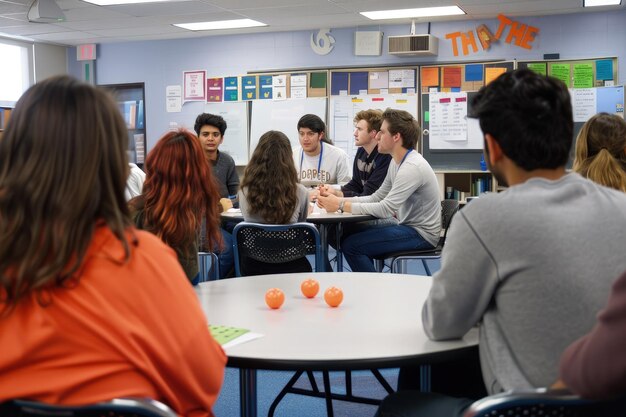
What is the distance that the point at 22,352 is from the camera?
1.08 metres

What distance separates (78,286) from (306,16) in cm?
733

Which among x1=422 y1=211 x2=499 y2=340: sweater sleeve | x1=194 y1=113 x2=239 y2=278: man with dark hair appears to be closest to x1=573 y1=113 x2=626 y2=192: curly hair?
x1=422 y1=211 x2=499 y2=340: sweater sleeve

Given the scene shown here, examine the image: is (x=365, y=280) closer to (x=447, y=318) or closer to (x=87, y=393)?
(x=447, y=318)

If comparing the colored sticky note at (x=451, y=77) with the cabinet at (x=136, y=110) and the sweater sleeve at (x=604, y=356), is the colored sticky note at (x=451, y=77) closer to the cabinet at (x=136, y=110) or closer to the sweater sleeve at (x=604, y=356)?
the cabinet at (x=136, y=110)

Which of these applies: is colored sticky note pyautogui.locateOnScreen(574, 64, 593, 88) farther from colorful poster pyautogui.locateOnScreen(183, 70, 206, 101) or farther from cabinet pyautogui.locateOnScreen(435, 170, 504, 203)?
colorful poster pyautogui.locateOnScreen(183, 70, 206, 101)

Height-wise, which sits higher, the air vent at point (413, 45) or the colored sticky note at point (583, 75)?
the air vent at point (413, 45)

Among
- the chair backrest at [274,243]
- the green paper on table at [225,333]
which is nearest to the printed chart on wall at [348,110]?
the chair backrest at [274,243]

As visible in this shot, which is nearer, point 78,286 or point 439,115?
point 78,286

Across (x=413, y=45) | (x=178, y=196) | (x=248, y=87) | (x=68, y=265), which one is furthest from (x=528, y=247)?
(x=248, y=87)

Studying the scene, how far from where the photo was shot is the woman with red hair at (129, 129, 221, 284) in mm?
2381

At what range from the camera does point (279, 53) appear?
361 inches

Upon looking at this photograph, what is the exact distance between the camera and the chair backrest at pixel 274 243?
11.4ft

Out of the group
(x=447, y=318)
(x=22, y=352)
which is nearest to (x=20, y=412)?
(x=22, y=352)

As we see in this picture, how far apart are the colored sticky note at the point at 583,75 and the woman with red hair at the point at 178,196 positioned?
6368 mm
